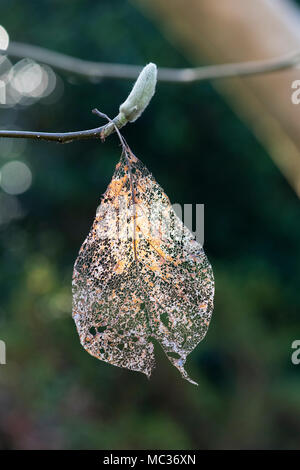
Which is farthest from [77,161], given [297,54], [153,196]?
[153,196]

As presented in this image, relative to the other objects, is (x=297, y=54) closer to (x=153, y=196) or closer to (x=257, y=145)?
(x=153, y=196)

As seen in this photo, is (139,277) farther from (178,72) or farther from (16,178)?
(16,178)

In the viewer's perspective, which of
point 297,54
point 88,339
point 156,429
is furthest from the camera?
point 156,429

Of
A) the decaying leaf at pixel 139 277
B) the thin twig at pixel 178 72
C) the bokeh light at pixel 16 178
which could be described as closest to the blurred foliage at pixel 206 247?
the bokeh light at pixel 16 178

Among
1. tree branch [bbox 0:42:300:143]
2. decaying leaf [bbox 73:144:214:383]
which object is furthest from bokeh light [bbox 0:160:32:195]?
decaying leaf [bbox 73:144:214:383]

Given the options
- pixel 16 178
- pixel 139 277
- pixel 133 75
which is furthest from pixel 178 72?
pixel 16 178

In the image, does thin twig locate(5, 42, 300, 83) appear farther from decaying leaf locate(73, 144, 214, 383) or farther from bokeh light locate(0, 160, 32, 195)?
bokeh light locate(0, 160, 32, 195)

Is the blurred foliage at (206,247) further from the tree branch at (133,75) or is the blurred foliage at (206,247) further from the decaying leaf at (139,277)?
the decaying leaf at (139,277)
